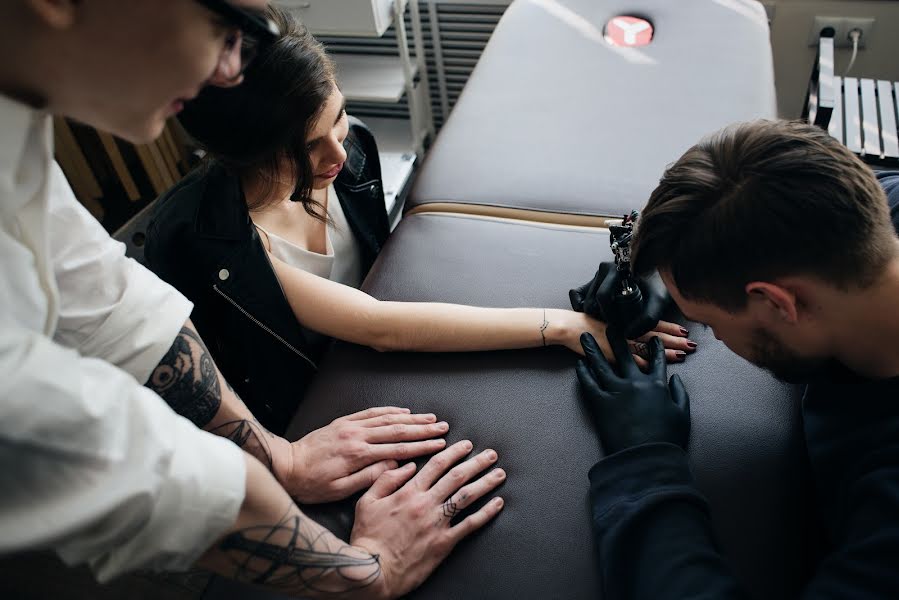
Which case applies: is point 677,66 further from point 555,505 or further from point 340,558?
point 340,558

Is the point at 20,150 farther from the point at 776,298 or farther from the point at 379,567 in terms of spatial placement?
the point at 776,298

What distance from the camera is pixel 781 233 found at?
75 cm

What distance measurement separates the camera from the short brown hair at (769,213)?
2.46 feet

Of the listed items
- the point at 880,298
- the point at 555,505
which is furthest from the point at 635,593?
the point at 880,298

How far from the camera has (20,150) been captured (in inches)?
21.9

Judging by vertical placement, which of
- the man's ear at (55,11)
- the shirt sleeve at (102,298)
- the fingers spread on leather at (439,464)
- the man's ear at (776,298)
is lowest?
the fingers spread on leather at (439,464)

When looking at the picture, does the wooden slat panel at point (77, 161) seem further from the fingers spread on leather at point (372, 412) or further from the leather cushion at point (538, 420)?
the fingers spread on leather at point (372, 412)

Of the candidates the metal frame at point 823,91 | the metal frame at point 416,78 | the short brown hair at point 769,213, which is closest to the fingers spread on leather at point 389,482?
the short brown hair at point 769,213

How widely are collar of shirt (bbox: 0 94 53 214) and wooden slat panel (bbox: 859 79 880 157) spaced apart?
1749 millimetres

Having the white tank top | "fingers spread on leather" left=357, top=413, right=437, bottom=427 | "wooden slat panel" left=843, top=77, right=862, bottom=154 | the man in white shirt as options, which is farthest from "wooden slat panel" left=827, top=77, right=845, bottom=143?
the man in white shirt

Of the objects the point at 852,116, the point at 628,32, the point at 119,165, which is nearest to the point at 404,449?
the point at 628,32

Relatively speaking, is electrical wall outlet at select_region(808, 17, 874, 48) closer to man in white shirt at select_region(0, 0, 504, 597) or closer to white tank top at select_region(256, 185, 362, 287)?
white tank top at select_region(256, 185, 362, 287)

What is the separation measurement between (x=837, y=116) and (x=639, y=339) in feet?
3.77

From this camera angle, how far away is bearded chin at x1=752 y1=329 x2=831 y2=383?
2.77 ft
